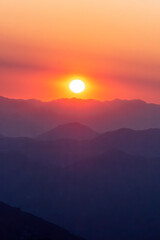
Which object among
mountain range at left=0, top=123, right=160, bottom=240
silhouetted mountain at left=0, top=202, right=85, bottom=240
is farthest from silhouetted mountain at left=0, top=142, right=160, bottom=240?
silhouetted mountain at left=0, top=202, right=85, bottom=240

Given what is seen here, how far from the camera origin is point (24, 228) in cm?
7056

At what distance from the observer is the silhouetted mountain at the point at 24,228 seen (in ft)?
220

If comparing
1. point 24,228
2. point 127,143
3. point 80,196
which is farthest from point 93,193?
point 127,143

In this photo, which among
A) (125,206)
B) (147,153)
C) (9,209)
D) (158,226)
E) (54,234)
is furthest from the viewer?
(147,153)

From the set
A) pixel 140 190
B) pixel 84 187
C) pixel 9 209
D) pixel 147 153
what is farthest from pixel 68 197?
pixel 147 153

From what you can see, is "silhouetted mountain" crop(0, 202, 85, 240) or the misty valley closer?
"silhouetted mountain" crop(0, 202, 85, 240)

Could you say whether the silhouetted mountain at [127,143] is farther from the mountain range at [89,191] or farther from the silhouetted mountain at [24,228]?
the silhouetted mountain at [24,228]

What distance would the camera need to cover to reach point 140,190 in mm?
123812

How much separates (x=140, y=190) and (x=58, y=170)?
27.5m

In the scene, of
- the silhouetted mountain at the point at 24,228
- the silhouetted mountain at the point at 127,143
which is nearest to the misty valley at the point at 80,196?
the silhouetted mountain at the point at 24,228

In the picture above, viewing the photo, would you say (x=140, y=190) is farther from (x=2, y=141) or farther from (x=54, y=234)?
(x=2, y=141)

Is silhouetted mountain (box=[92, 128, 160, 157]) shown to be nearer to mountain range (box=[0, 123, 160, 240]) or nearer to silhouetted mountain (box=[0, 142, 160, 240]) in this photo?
mountain range (box=[0, 123, 160, 240])

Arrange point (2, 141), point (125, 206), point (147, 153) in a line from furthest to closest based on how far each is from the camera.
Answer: point (2, 141) < point (147, 153) < point (125, 206)

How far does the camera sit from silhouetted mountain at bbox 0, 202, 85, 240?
220 ft
